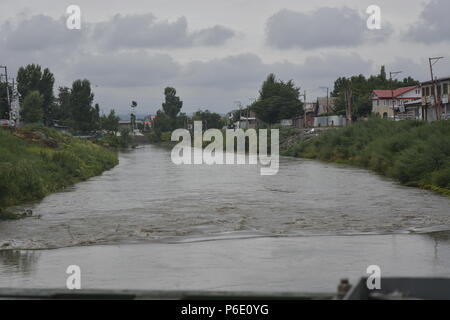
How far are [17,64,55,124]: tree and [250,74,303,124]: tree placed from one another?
1419 inches

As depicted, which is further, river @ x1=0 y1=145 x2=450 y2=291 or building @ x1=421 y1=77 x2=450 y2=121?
building @ x1=421 y1=77 x2=450 y2=121

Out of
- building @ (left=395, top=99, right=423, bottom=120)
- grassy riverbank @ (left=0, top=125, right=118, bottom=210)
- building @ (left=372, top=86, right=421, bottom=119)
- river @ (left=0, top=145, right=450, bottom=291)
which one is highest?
building @ (left=372, top=86, right=421, bottom=119)

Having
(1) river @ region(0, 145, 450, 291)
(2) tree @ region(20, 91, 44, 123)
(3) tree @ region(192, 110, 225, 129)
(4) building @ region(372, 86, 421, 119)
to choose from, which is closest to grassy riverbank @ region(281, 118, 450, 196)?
(1) river @ region(0, 145, 450, 291)

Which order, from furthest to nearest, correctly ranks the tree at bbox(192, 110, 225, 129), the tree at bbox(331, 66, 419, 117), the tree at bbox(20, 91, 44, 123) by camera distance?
the tree at bbox(192, 110, 225, 129) < the tree at bbox(331, 66, 419, 117) < the tree at bbox(20, 91, 44, 123)

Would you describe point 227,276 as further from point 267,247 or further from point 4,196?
point 4,196

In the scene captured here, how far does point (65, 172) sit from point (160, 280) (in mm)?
25887

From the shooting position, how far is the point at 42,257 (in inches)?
631

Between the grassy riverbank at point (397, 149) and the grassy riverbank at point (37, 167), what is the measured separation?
18361 millimetres

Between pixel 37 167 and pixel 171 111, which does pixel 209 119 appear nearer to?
pixel 171 111

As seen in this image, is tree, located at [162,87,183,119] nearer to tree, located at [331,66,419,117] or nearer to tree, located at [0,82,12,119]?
tree, located at [331,66,419,117]

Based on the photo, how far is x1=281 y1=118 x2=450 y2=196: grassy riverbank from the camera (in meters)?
33.2

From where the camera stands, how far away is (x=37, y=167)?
33.9 meters

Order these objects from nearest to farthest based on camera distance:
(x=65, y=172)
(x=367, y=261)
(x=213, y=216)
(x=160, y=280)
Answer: (x=160, y=280)
(x=367, y=261)
(x=213, y=216)
(x=65, y=172)

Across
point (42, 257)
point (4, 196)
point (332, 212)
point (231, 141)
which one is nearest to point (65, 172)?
point (4, 196)
